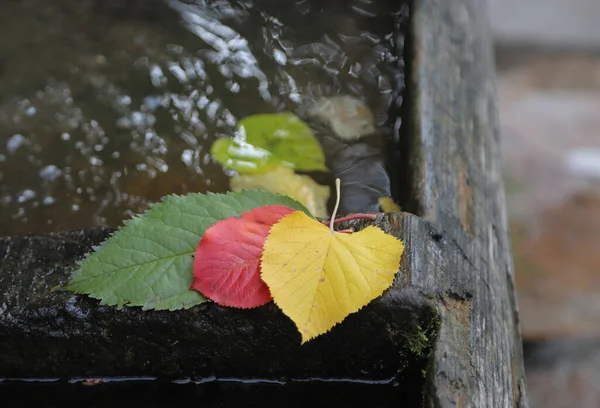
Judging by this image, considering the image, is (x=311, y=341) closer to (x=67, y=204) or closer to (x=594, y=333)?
(x=67, y=204)

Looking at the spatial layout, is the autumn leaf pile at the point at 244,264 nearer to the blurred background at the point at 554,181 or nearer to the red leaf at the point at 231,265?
the red leaf at the point at 231,265

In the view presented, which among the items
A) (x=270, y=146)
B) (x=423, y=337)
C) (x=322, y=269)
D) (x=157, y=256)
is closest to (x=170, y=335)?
(x=157, y=256)

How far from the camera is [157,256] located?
3.44 ft

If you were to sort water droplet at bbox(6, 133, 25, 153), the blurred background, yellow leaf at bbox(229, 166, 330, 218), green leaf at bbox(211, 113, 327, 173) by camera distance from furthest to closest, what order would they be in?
the blurred background < water droplet at bbox(6, 133, 25, 153) < green leaf at bbox(211, 113, 327, 173) < yellow leaf at bbox(229, 166, 330, 218)

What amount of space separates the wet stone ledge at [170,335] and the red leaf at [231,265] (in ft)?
0.09

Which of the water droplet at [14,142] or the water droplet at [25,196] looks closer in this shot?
the water droplet at [25,196]

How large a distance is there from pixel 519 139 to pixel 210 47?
5.94 feet

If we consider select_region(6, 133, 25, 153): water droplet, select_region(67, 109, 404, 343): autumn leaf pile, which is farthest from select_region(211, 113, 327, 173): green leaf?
select_region(6, 133, 25, 153): water droplet

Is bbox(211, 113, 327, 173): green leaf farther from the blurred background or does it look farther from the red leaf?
the blurred background

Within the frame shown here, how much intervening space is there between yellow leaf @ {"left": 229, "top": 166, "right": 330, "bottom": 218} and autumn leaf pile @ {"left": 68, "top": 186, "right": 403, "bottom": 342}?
29cm

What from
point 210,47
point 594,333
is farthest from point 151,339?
point 594,333

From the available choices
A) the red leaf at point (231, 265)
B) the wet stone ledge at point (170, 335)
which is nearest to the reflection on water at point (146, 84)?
the wet stone ledge at point (170, 335)

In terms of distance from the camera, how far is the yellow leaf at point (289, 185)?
1.38 m

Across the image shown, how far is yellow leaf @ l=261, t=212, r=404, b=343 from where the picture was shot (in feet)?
3.14
